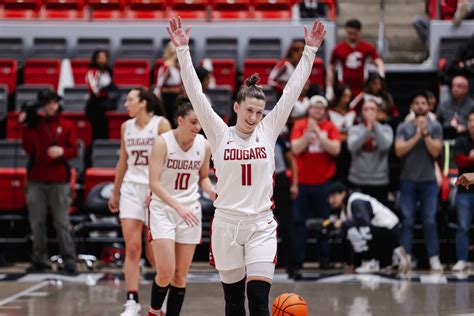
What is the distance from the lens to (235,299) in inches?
275

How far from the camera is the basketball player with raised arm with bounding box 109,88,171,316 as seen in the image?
9.15 m

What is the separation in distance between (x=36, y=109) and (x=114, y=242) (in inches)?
81.7

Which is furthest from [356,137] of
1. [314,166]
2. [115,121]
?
[115,121]

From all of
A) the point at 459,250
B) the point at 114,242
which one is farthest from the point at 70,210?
the point at 459,250

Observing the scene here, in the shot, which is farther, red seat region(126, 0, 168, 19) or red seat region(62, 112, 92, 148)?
red seat region(126, 0, 168, 19)

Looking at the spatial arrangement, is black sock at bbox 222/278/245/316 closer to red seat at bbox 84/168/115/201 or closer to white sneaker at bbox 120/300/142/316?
white sneaker at bbox 120/300/142/316

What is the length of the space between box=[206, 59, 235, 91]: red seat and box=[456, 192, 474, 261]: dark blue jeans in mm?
4651

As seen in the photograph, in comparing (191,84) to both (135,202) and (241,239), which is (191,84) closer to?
(241,239)

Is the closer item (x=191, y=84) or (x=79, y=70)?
(x=191, y=84)

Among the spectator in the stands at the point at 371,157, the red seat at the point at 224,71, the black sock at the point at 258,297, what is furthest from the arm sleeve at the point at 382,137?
the black sock at the point at 258,297

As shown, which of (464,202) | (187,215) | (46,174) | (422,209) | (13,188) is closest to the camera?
(187,215)

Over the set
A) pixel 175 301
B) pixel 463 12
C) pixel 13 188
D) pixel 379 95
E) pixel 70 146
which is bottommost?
pixel 175 301

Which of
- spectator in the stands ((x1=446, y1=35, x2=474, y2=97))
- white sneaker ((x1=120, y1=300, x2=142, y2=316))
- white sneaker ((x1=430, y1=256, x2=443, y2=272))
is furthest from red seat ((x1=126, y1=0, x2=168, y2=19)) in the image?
white sneaker ((x1=120, y1=300, x2=142, y2=316))

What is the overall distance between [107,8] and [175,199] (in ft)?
34.8
